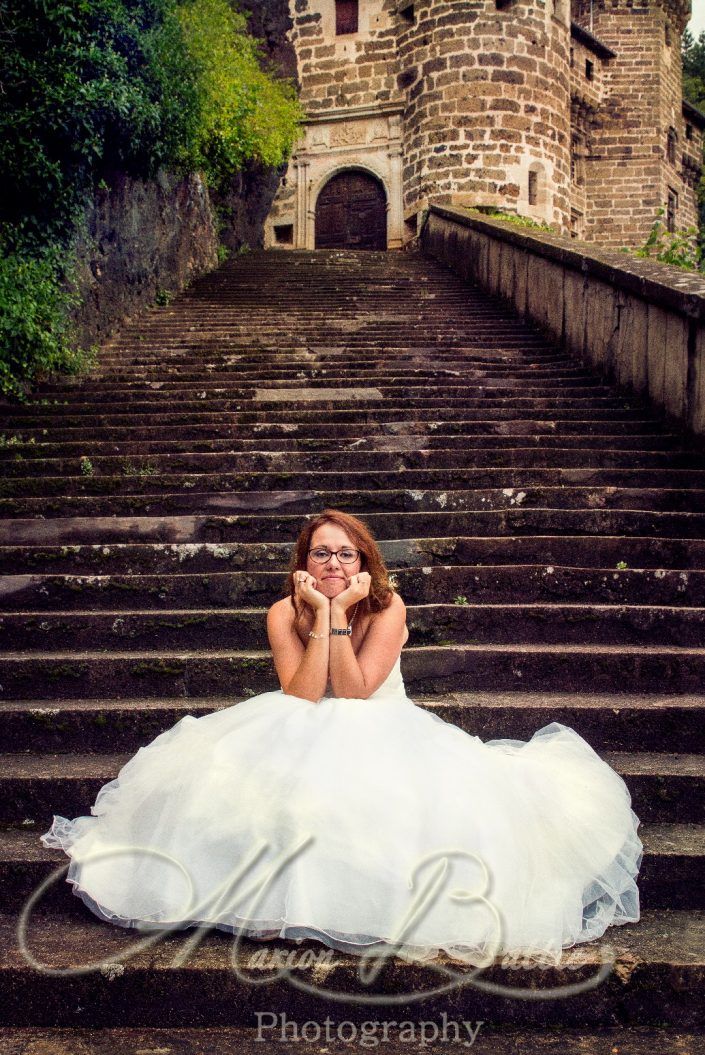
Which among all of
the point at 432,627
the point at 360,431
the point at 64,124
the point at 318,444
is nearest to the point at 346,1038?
the point at 432,627

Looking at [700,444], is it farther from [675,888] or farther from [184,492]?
[675,888]

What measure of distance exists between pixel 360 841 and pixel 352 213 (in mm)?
21210

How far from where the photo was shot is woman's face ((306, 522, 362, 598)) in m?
3.20

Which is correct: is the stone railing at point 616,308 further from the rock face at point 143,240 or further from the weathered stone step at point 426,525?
the rock face at point 143,240

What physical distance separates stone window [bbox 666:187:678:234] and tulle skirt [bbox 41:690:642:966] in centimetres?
2564

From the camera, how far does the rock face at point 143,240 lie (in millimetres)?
9930

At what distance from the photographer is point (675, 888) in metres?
2.91

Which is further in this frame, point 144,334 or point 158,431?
point 144,334

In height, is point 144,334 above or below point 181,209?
below

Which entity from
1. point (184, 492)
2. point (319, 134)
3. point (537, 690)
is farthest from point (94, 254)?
point (319, 134)

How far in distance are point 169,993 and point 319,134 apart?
22100 millimetres

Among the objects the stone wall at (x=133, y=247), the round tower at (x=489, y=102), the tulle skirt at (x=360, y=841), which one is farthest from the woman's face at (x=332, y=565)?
the round tower at (x=489, y=102)

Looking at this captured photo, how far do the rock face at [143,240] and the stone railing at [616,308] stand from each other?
4250 mm

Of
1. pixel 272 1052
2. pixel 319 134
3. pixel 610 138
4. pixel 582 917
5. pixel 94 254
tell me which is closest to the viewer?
pixel 272 1052
